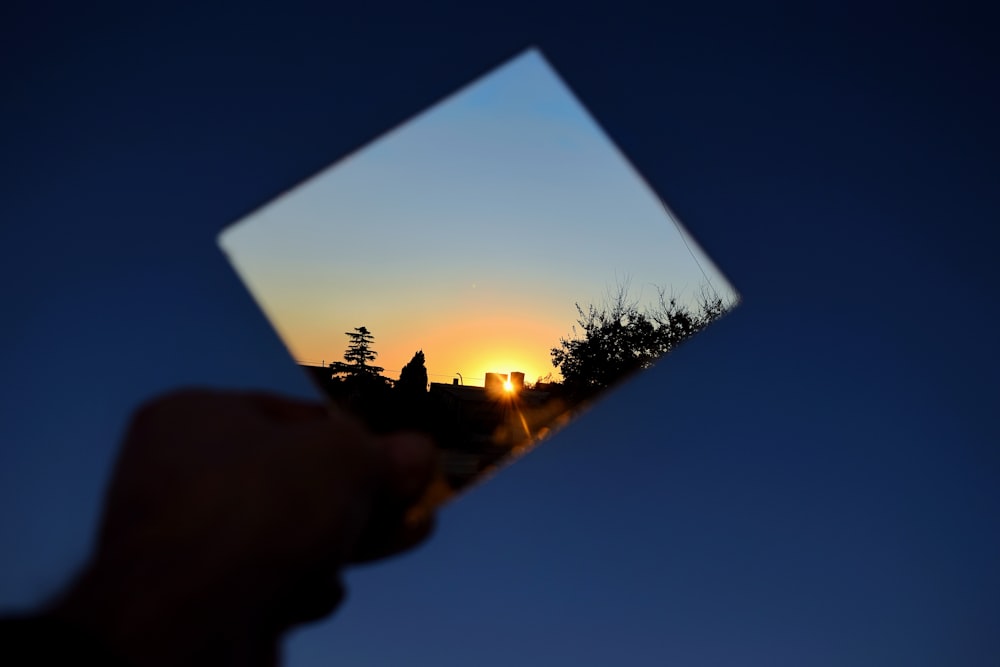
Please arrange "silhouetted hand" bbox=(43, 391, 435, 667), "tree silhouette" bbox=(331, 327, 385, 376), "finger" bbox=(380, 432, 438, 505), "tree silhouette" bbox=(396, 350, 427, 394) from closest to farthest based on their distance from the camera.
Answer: "silhouetted hand" bbox=(43, 391, 435, 667), "finger" bbox=(380, 432, 438, 505), "tree silhouette" bbox=(331, 327, 385, 376), "tree silhouette" bbox=(396, 350, 427, 394)

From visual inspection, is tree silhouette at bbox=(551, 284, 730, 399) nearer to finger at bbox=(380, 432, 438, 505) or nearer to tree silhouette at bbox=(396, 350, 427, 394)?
tree silhouette at bbox=(396, 350, 427, 394)

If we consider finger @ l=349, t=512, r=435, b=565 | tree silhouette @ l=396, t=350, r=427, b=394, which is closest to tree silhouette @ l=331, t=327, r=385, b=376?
tree silhouette @ l=396, t=350, r=427, b=394

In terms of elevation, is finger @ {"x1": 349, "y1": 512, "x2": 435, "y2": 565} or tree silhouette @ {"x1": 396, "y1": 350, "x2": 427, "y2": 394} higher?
tree silhouette @ {"x1": 396, "y1": 350, "x2": 427, "y2": 394}

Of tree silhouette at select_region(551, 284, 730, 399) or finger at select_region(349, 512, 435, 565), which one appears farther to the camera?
tree silhouette at select_region(551, 284, 730, 399)

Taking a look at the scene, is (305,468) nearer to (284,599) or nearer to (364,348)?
(284,599)

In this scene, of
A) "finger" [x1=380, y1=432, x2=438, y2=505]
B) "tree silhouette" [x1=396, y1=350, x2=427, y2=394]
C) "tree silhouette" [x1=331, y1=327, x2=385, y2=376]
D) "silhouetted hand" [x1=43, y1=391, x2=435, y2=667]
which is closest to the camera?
"silhouetted hand" [x1=43, y1=391, x2=435, y2=667]

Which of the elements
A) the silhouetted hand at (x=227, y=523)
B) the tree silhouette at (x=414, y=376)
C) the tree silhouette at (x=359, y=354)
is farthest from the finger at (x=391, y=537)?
the tree silhouette at (x=414, y=376)
